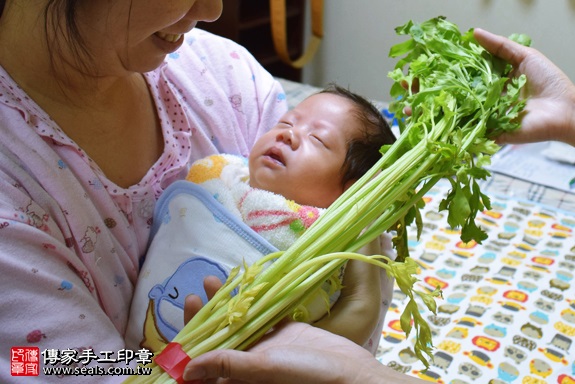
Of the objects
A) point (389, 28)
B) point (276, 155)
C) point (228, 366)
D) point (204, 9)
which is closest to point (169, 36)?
point (204, 9)

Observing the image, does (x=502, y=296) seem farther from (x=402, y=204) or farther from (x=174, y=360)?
(x=174, y=360)

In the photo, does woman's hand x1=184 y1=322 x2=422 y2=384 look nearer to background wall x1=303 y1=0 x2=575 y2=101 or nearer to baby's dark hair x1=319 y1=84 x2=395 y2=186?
baby's dark hair x1=319 y1=84 x2=395 y2=186

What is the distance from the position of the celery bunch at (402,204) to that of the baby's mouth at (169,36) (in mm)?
421

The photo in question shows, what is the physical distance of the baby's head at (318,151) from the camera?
143 centimetres

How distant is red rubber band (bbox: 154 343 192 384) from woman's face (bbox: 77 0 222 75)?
493 mm

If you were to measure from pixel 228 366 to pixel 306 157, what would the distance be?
612 mm

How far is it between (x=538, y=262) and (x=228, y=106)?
4.04 ft

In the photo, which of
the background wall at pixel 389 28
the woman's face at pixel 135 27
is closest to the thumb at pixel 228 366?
the woman's face at pixel 135 27

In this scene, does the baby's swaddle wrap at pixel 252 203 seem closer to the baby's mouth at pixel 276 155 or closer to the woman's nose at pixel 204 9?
the baby's mouth at pixel 276 155

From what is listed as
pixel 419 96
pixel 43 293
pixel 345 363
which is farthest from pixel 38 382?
pixel 419 96

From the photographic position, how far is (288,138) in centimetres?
146

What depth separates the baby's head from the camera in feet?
4.69

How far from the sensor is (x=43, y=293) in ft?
3.33

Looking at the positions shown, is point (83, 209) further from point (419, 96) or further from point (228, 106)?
point (419, 96)
